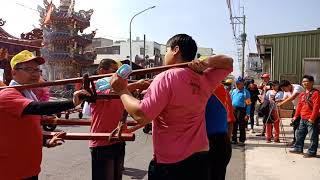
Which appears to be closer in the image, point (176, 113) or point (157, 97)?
point (157, 97)

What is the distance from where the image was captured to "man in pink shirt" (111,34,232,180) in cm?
250

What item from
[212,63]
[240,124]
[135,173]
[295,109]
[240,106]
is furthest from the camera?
[240,106]

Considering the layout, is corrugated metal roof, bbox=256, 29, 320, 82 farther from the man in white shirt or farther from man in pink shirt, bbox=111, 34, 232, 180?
man in pink shirt, bbox=111, 34, 232, 180

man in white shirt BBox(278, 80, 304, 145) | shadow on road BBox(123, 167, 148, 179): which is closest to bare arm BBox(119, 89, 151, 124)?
shadow on road BBox(123, 167, 148, 179)

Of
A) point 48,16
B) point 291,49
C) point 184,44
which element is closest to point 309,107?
point 184,44

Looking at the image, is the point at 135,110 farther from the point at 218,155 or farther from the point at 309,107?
the point at 309,107

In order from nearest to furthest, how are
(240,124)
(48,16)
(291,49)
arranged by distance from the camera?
(240,124)
(291,49)
(48,16)

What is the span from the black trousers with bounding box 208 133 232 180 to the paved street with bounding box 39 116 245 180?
2.85 meters

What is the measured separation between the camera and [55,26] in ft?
143

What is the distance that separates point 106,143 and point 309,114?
18.5 ft

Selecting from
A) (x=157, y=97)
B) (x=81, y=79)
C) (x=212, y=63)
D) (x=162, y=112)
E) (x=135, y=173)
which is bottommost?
(x=135, y=173)

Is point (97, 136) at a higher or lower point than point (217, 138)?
higher

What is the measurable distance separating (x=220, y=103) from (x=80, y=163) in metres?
4.38

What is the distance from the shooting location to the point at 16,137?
2.96 m
